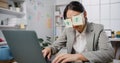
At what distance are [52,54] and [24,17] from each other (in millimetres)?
1729

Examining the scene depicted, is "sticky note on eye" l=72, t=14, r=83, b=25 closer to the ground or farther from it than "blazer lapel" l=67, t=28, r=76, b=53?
farther from it

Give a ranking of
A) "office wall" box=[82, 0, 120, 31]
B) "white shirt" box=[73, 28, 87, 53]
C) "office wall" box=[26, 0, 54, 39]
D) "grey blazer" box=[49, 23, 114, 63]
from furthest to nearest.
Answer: "office wall" box=[82, 0, 120, 31]
"office wall" box=[26, 0, 54, 39]
"white shirt" box=[73, 28, 87, 53]
"grey blazer" box=[49, 23, 114, 63]

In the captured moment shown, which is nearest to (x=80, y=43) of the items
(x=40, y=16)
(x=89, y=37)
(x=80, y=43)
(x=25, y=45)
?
(x=80, y=43)

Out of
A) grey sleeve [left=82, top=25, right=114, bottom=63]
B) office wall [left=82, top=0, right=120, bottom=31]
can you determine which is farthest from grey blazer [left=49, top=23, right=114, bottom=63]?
office wall [left=82, top=0, right=120, bottom=31]

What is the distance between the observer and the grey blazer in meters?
0.91

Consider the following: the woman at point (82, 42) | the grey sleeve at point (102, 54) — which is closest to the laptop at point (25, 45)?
the woman at point (82, 42)

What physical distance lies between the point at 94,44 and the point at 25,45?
0.58m

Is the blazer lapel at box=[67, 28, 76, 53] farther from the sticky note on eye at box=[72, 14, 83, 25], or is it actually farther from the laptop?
the laptop

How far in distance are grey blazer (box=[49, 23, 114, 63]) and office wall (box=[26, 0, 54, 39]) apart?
1782 mm

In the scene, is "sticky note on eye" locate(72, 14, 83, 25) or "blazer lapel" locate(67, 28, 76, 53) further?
"blazer lapel" locate(67, 28, 76, 53)

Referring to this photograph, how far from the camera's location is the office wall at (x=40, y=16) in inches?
125

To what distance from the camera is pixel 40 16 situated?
140 inches

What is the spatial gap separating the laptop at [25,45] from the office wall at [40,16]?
224cm

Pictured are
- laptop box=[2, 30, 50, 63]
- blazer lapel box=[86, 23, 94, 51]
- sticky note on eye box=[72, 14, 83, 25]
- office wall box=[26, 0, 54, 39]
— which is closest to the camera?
laptop box=[2, 30, 50, 63]
